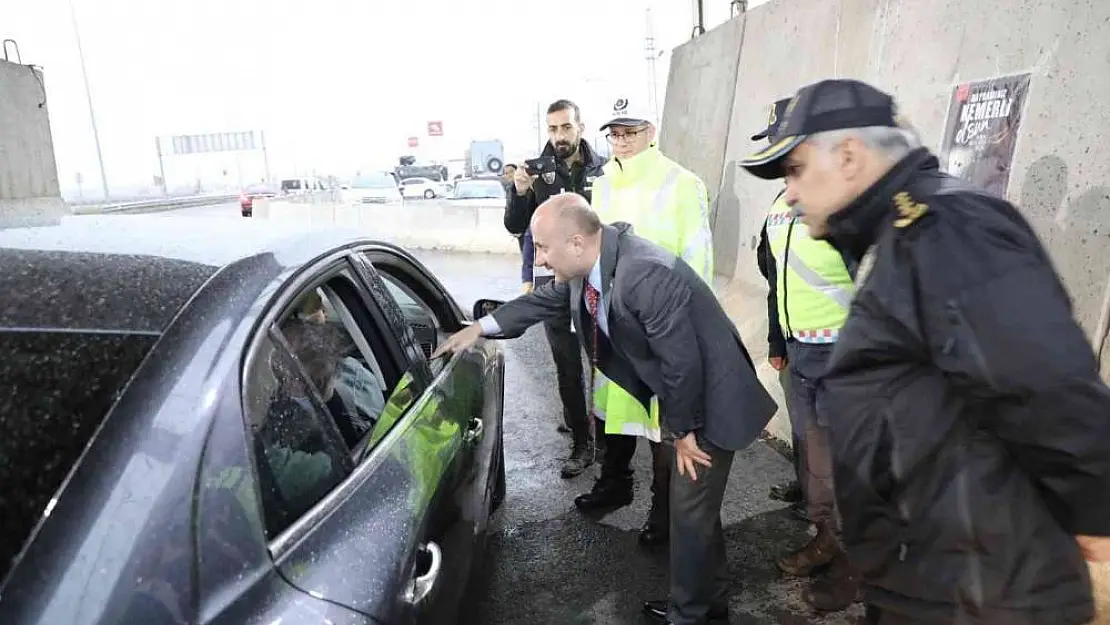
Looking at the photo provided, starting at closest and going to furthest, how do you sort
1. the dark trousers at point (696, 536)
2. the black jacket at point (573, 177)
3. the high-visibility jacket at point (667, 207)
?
the dark trousers at point (696, 536) → the high-visibility jacket at point (667, 207) → the black jacket at point (573, 177)

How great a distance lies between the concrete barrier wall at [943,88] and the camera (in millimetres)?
2834

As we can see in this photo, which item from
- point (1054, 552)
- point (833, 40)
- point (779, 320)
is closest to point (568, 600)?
point (779, 320)

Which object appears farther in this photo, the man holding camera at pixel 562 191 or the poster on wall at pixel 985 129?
the man holding camera at pixel 562 191

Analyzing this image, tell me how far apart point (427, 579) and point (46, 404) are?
0.80m

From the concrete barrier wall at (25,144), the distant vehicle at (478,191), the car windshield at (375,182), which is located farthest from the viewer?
the car windshield at (375,182)

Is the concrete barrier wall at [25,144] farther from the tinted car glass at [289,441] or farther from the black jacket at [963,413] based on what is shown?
the black jacket at [963,413]

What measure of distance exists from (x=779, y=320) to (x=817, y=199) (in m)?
1.83

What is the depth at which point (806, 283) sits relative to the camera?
2801 millimetres

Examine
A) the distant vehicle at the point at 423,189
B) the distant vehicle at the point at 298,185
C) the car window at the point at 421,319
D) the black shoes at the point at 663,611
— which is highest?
the car window at the point at 421,319

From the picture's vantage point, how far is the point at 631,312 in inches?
95.1

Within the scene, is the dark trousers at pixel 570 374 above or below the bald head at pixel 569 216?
below

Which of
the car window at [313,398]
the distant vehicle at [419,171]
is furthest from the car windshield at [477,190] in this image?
the car window at [313,398]

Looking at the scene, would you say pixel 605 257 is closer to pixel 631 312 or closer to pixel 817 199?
pixel 631 312

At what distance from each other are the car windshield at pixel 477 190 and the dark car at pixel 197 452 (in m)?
22.3
